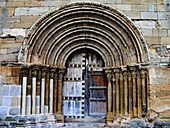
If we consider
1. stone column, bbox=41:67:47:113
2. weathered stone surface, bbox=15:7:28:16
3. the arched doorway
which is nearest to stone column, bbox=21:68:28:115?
stone column, bbox=41:67:47:113

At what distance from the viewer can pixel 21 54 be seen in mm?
7160

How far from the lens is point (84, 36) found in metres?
7.92

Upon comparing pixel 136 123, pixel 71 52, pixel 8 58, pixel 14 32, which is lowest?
pixel 136 123

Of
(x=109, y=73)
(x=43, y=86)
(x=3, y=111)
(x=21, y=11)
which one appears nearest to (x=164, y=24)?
(x=109, y=73)

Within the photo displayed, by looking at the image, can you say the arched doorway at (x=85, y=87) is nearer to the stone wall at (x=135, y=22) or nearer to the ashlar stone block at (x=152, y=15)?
the stone wall at (x=135, y=22)

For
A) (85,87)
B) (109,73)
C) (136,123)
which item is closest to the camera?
(136,123)

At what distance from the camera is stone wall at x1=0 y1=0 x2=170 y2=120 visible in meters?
6.86

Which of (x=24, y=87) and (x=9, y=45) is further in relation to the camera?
(x=9, y=45)

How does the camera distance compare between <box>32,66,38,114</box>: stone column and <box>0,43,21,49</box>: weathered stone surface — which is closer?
<box>32,66,38,114</box>: stone column

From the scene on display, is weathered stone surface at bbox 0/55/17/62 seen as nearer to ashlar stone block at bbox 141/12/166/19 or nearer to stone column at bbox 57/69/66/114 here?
stone column at bbox 57/69/66/114

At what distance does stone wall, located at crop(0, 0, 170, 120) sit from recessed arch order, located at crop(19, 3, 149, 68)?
236 mm

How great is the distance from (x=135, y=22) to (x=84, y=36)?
1789 mm

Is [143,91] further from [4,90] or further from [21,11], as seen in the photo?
[21,11]

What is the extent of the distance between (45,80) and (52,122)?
1.36 meters
